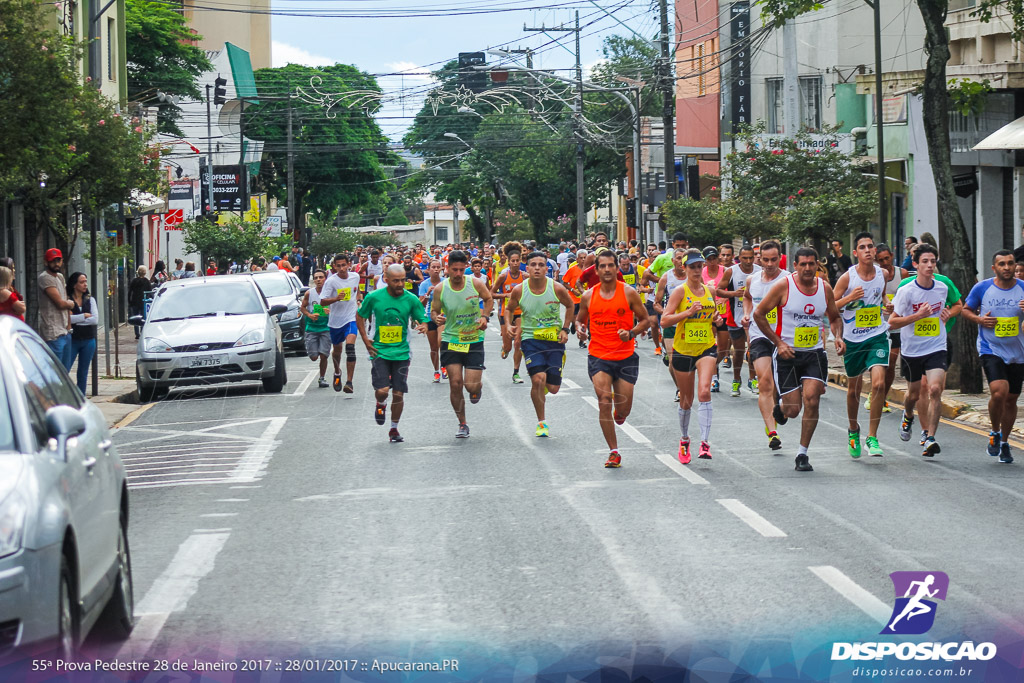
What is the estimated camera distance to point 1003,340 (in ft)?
40.4

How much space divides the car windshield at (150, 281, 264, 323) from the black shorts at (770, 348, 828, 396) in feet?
34.6

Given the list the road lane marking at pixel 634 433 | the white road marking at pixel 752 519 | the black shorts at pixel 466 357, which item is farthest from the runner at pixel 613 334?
the white road marking at pixel 752 519

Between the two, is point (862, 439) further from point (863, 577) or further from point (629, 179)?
point (629, 179)

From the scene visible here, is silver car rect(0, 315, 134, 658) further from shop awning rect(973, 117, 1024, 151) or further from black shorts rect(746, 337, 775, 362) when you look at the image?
shop awning rect(973, 117, 1024, 151)

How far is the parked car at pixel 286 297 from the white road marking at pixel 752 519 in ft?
59.6

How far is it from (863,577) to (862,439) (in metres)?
6.68

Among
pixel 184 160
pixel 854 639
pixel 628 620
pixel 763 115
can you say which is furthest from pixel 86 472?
pixel 184 160

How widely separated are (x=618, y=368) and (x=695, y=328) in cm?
92

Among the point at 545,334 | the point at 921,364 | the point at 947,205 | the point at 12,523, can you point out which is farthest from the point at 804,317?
the point at 12,523

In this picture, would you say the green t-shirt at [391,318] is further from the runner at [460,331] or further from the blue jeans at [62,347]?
the blue jeans at [62,347]

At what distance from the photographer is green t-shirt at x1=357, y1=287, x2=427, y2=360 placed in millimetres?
14578

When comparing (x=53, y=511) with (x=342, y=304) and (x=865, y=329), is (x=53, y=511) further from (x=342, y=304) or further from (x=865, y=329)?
(x=342, y=304)

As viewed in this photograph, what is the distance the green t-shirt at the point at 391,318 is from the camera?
47.8ft

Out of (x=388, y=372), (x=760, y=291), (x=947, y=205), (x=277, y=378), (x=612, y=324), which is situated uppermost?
(x=947, y=205)
